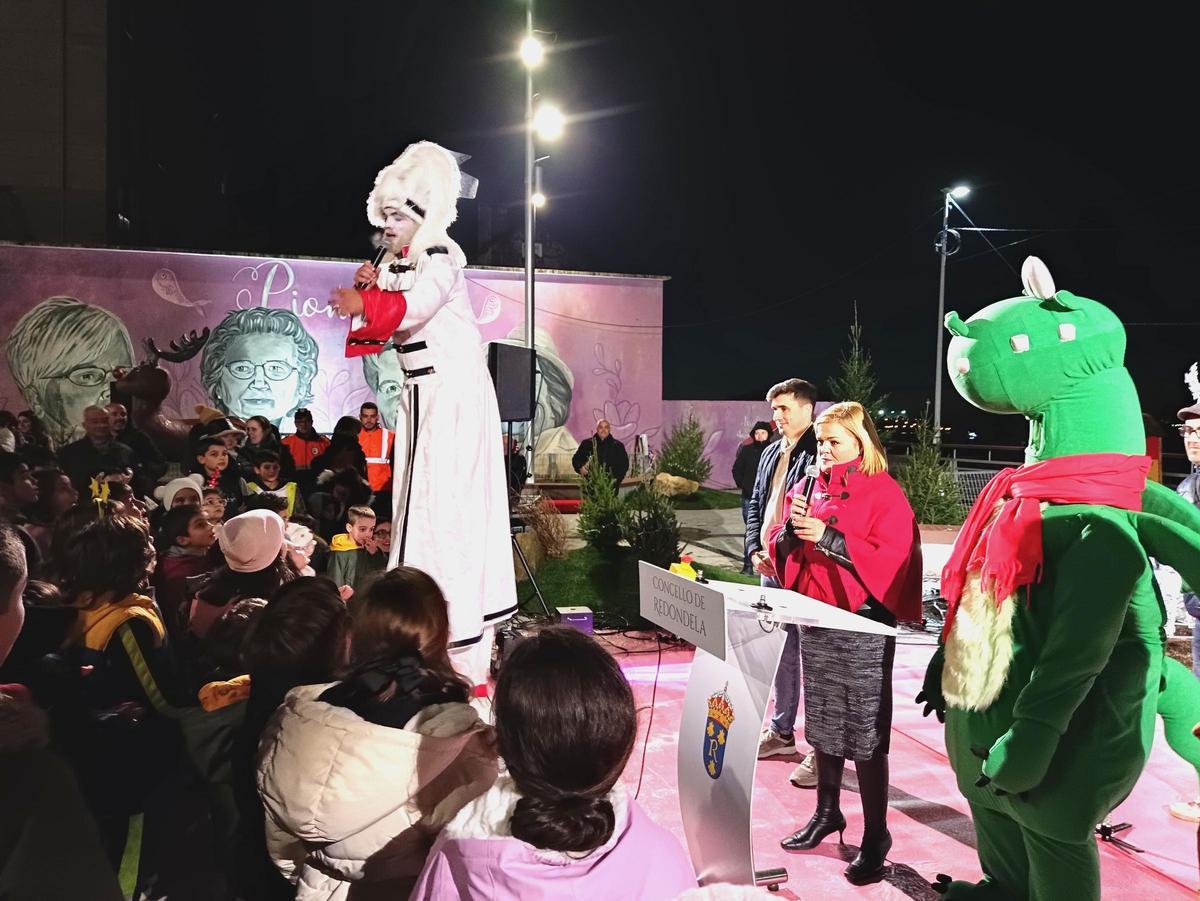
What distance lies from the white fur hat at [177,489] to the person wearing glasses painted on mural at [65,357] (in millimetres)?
9846

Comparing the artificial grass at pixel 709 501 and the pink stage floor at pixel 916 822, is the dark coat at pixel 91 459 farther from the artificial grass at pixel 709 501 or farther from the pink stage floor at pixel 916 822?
the artificial grass at pixel 709 501

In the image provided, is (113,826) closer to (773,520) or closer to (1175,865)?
(773,520)

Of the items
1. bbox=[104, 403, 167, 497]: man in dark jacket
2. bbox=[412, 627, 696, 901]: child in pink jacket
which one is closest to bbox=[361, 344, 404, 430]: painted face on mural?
bbox=[104, 403, 167, 497]: man in dark jacket

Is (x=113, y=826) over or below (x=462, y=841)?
below

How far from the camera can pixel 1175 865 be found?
2.71m

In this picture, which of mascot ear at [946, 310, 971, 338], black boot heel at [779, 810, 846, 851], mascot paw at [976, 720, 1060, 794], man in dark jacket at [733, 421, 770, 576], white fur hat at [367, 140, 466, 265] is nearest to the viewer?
mascot paw at [976, 720, 1060, 794]

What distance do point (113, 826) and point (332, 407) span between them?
42.8ft

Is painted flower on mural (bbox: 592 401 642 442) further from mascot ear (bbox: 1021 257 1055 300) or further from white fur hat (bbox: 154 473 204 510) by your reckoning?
mascot ear (bbox: 1021 257 1055 300)

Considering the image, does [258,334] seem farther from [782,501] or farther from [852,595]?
[852,595]

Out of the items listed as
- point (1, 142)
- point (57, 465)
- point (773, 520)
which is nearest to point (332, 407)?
point (1, 142)

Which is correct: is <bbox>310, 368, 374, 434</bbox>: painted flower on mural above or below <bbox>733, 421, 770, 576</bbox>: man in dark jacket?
above

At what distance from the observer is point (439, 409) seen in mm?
2826

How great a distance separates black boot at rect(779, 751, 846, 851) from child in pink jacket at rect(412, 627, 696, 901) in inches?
63.4

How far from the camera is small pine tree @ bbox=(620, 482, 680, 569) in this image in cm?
659
